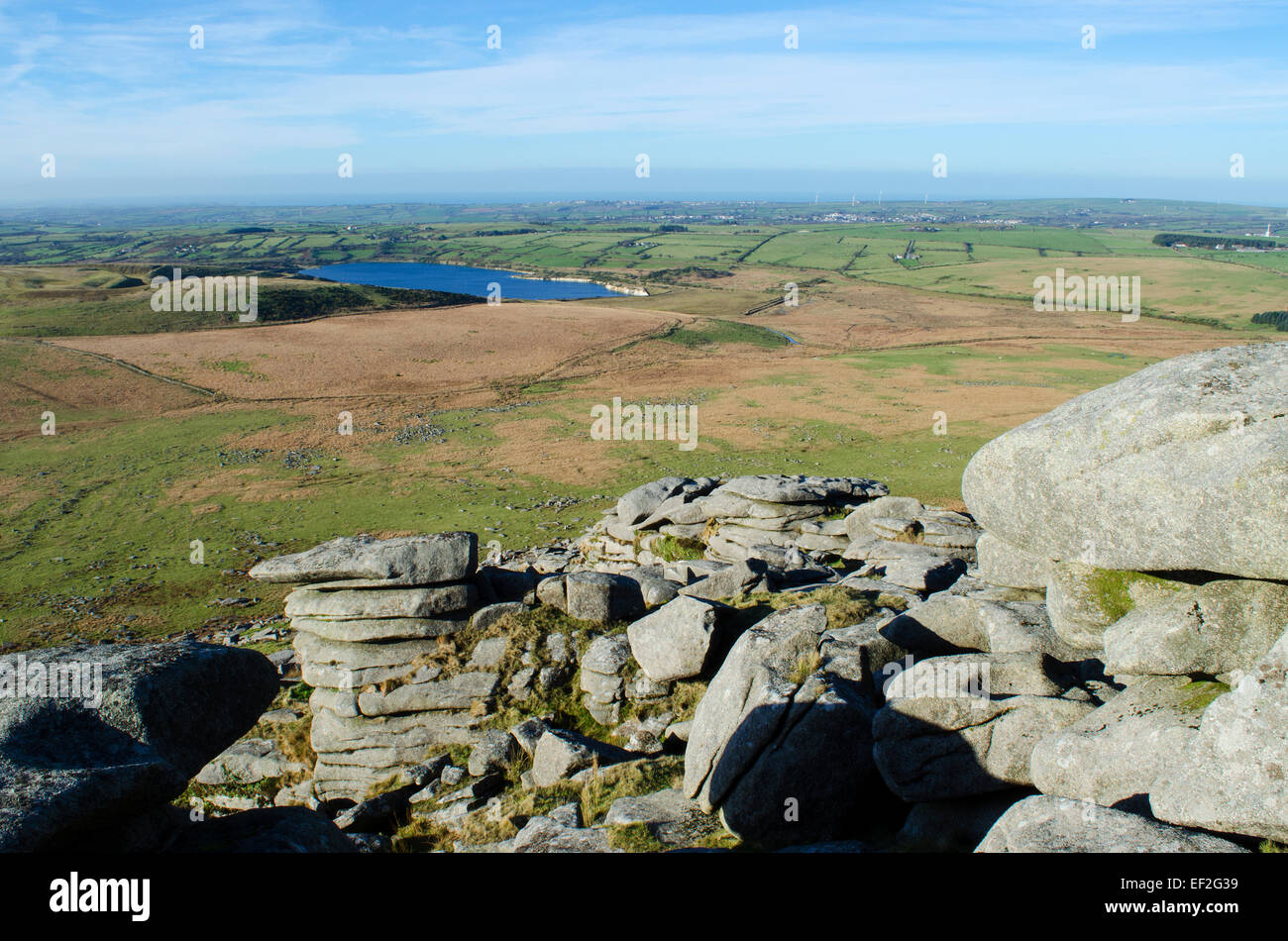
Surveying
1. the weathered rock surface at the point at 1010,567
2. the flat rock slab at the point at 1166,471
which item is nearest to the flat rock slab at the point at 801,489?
the weathered rock surface at the point at 1010,567

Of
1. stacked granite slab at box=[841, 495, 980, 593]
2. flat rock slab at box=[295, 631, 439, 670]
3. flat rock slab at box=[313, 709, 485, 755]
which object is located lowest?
flat rock slab at box=[313, 709, 485, 755]

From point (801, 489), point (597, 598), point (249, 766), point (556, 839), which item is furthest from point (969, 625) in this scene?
point (249, 766)

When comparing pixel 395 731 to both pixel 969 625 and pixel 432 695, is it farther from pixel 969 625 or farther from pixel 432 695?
pixel 969 625

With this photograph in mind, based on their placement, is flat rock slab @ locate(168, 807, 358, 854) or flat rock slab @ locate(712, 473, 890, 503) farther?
flat rock slab @ locate(712, 473, 890, 503)

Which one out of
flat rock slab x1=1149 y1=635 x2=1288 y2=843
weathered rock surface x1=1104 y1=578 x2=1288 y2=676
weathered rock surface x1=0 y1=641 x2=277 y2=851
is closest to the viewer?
weathered rock surface x1=0 y1=641 x2=277 y2=851

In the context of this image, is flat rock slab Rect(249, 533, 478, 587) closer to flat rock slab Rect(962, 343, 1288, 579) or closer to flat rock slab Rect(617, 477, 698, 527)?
flat rock slab Rect(962, 343, 1288, 579)

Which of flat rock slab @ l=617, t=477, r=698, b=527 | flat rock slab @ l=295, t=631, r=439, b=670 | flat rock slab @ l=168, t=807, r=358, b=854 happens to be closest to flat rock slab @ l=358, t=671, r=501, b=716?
flat rock slab @ l=295, t=631, r=439, b=670

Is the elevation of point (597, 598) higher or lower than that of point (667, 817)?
higher
